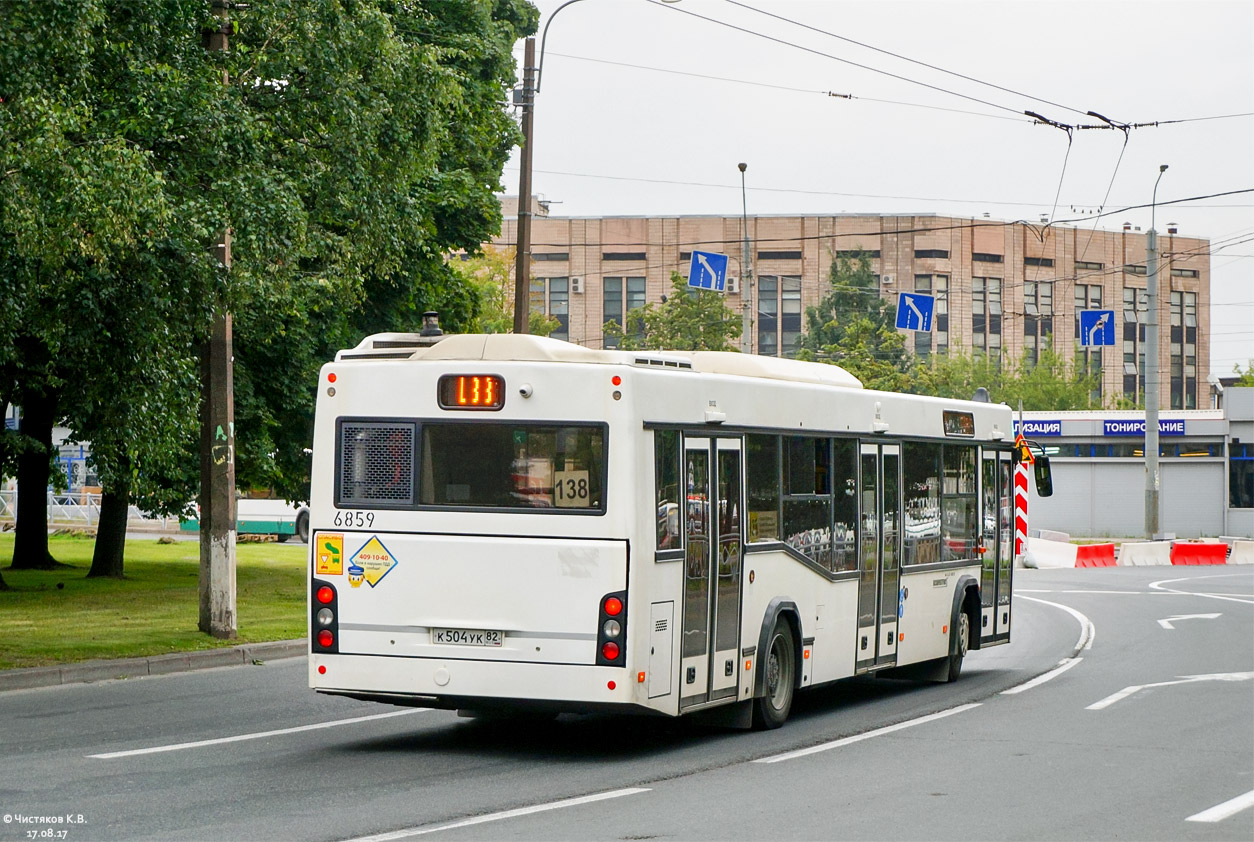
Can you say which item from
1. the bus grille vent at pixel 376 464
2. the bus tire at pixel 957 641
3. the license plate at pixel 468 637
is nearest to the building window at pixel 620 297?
the bus tire at pixel 957 641

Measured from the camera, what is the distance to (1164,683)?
16.9 metres

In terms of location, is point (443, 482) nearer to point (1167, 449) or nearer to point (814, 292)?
point (1167, 449)

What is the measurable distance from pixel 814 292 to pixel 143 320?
76.8 meters

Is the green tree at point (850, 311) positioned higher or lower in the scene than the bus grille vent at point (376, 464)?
higher

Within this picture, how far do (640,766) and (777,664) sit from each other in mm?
2349

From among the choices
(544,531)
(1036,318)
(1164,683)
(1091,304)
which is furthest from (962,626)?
(1091,304)

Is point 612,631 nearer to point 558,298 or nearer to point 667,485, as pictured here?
point 667,485

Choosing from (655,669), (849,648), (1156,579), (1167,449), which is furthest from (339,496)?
(1167,449)

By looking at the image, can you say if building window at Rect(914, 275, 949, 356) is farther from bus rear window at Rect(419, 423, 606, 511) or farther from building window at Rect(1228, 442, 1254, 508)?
bus rear window at Rect(419, 423, 606, 511)

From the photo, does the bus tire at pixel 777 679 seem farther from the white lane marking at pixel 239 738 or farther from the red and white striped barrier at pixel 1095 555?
the red and white striped barrier at pixel 1095 555

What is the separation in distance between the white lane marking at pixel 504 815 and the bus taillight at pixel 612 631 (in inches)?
39.1

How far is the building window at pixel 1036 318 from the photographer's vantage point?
94.6 metres

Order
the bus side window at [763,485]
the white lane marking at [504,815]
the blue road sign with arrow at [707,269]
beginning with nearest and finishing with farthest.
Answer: the white lane marking at [504,815] < the bus side window at [763,485] < the blue road sign with arrow at [707,269]

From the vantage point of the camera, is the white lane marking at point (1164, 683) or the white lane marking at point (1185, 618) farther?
the white lane marking at point (1185, 618)
